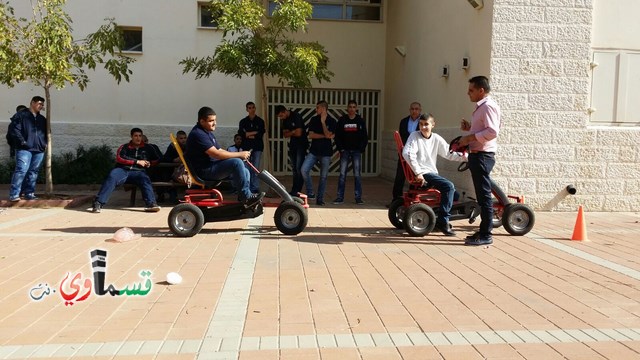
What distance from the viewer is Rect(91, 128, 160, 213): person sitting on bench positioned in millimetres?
10250

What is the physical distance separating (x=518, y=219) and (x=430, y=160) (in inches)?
55.8

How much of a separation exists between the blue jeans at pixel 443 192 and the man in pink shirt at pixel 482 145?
392mm

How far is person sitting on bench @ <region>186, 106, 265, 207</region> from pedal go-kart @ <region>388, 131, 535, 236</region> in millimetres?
1929

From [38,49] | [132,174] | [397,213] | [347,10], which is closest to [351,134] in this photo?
[397,213]

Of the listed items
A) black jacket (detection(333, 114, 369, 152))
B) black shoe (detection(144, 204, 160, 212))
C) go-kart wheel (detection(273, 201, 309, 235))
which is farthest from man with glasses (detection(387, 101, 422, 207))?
black shoe (detection(144, 204, 160, 212))

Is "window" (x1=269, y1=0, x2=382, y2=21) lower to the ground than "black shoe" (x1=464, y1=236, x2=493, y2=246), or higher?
higher

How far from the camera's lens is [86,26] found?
47.2 ft

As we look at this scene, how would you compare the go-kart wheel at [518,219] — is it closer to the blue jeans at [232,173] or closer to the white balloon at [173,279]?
the blue jeans at [232,173]

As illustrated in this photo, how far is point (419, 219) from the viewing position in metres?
8.08

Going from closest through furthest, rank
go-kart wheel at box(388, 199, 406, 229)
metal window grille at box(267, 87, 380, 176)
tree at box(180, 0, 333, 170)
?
go-kart wheel at box(388, 199, 406, 229)
tree at box(180, 0, 333, 170)
metal window grille at box(267, 87, 380, 176)

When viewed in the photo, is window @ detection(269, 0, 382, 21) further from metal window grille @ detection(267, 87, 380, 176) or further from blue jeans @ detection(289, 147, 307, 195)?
blue jeans @ detection(289, 147, 307, 195)

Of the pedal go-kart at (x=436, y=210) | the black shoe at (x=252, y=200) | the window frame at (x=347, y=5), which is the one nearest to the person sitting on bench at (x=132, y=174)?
the black shoe at (x=252, y=200)

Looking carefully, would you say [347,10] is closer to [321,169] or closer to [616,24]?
[321,169]

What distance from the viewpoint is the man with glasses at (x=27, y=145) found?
34.7 ft
